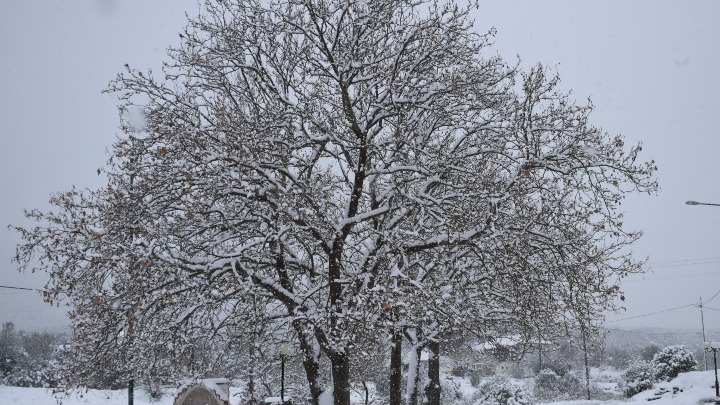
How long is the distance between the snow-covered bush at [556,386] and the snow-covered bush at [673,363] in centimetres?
811

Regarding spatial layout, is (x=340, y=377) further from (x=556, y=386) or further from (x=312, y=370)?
(x=556, y=386)

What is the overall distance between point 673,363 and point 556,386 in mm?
12296

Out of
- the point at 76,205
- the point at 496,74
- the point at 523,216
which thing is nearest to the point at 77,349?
the point at 76,205

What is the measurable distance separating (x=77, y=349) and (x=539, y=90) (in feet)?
33.6

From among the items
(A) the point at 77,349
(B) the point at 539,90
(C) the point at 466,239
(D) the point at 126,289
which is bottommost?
(A) the point at 77,349

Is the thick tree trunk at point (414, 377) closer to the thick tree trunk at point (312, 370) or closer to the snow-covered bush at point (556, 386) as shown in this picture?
the thick tree trunk at point (312, 370)

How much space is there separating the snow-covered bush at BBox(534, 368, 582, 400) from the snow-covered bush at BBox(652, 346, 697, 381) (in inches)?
319

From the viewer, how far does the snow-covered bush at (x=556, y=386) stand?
1795 inches

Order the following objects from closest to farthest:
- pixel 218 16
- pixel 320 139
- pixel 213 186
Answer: pixel 213 186 < pixel 320 139 < pixel 218 16

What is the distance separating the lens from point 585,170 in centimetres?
1050

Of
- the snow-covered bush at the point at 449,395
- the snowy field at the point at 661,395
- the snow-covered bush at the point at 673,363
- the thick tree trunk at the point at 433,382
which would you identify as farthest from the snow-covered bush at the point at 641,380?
the thick tree trunk at the point at 433,382

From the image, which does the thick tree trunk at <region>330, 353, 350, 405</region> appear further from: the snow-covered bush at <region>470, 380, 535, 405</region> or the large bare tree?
the snow-covered bush at <region>470, 380, 535, 405</region>

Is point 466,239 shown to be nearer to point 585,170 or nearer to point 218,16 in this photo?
point 585,170

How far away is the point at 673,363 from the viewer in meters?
37.6
